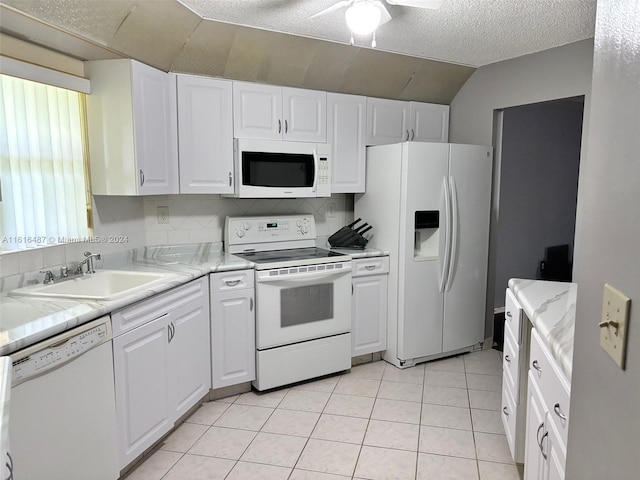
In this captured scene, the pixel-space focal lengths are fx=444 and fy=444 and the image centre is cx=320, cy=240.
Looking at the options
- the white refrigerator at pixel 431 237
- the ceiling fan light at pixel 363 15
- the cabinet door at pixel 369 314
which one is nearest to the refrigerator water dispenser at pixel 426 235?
the white refrigerator at pixel 431 237

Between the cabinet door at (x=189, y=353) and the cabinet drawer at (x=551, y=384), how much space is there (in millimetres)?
1777

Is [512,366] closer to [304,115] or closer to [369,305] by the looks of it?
[369,305]

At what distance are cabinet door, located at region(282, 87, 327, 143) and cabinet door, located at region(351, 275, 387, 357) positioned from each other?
1.16 metres

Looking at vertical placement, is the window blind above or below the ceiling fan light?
below

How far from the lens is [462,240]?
3.54m

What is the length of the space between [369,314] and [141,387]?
1.82 metres

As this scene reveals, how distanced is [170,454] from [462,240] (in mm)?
2531

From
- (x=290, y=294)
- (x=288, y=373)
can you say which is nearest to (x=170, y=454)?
(x=288, y=373)

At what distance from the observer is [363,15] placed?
2070mm

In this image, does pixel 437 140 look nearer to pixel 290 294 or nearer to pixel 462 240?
pixel 462 240

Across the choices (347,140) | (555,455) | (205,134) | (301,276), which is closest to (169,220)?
(205,134)

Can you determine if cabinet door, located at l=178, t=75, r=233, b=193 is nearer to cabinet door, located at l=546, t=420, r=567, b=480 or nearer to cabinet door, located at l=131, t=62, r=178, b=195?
cabinet door, located at l=131, t=62, r=178, b=195

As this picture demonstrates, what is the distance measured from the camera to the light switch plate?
66 cm

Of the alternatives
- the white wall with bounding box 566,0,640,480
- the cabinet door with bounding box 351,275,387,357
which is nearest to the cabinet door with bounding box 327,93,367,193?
the cabinet door with bounding box 351,275,387,357
